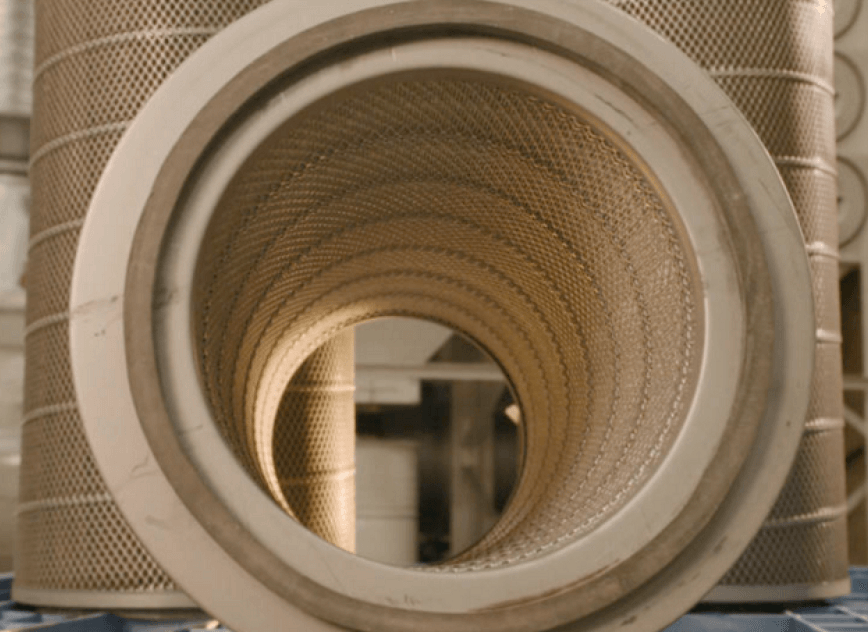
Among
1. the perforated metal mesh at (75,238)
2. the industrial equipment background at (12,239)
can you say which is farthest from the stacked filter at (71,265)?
the industrial equipment background at (12,239)

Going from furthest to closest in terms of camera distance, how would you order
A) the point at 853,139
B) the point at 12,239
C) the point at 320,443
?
the point at 853,139 < the point at 12,239 < the point at 320,443

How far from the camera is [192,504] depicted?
4.22 feet

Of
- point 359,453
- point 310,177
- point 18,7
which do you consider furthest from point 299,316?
point 359,453

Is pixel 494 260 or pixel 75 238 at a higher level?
pixel 75 238

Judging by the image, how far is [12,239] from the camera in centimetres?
512

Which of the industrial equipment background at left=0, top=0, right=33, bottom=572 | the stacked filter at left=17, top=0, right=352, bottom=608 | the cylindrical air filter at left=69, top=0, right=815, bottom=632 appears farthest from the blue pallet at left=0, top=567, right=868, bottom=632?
the industrial equipment background at left=0, top=0, right=33, bottom=572

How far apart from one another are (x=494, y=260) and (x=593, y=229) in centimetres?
57

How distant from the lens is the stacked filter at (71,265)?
2602 mm

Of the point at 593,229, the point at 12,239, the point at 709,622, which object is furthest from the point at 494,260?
the point at 12,239

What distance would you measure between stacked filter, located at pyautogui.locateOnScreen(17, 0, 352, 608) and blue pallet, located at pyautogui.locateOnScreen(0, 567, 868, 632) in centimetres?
7

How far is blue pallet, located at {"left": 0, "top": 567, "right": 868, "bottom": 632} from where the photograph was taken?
2.23 metres

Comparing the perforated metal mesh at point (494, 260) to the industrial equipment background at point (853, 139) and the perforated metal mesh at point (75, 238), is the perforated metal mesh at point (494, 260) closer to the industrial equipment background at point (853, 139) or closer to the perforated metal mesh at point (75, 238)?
the perforated metal mesh at point (75, 238)

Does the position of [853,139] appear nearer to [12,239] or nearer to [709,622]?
[709,622]

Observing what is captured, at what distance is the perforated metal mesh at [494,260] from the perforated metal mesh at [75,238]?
1.66 feet
